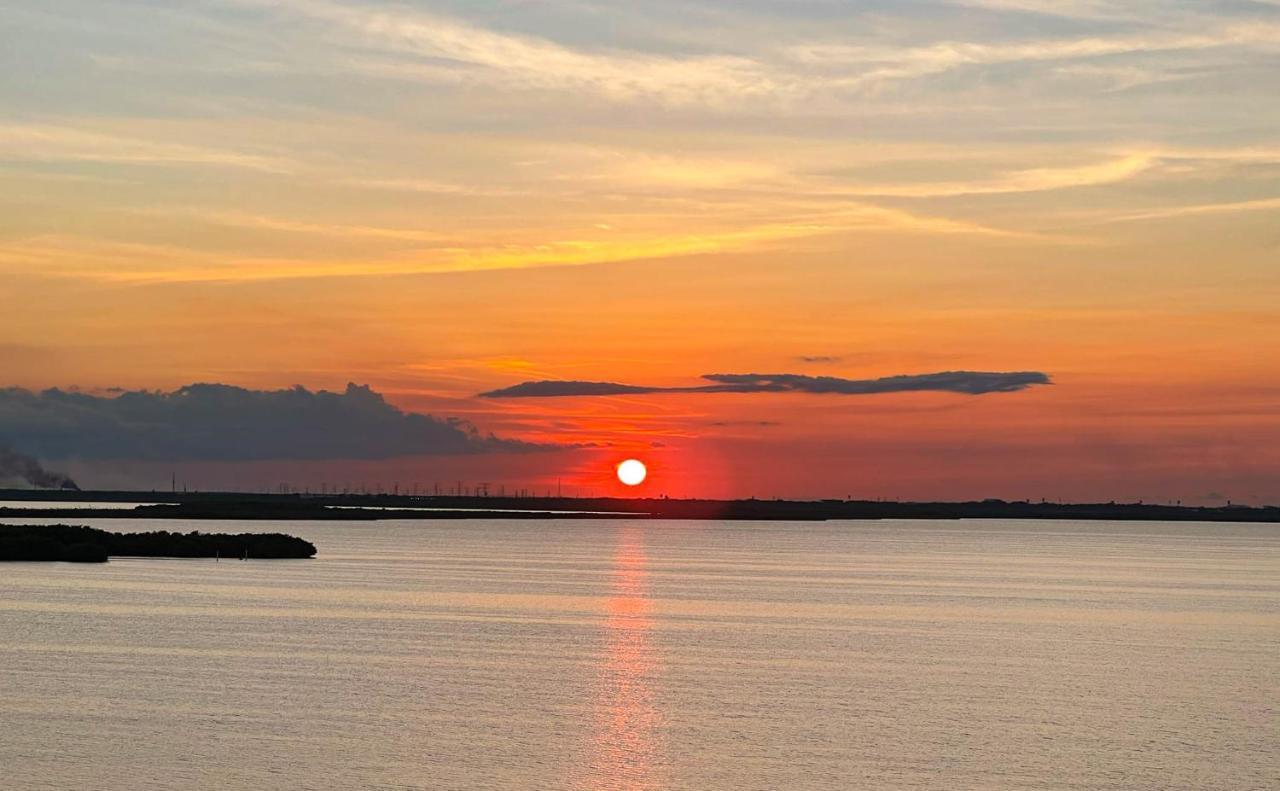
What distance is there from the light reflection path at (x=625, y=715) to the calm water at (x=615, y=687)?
0.16 m

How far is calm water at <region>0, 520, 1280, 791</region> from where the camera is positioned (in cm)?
4203

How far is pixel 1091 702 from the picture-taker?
2206 inches

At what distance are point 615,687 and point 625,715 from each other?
22.3ft

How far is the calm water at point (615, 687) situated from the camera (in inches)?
1655

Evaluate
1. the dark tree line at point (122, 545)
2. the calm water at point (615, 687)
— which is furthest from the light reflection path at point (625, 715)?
the dark tree line at point (122, 545)

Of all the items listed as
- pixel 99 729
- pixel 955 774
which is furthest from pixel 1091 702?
pixel 99 729

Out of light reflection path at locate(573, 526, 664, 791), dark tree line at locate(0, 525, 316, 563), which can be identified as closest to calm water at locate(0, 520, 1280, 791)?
light reflection path at locate(573, 526, 664, 791)

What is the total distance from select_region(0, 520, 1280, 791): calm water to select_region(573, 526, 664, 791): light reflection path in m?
0.16

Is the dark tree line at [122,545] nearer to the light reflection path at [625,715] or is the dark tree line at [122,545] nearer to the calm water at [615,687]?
the calm water at [615,687]

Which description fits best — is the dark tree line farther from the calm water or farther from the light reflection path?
the light reflection path

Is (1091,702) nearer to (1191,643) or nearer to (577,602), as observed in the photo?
(1191,643)

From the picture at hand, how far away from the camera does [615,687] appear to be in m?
57.9

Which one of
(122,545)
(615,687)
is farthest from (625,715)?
(122,545)

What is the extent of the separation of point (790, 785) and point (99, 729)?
64.2 feet
